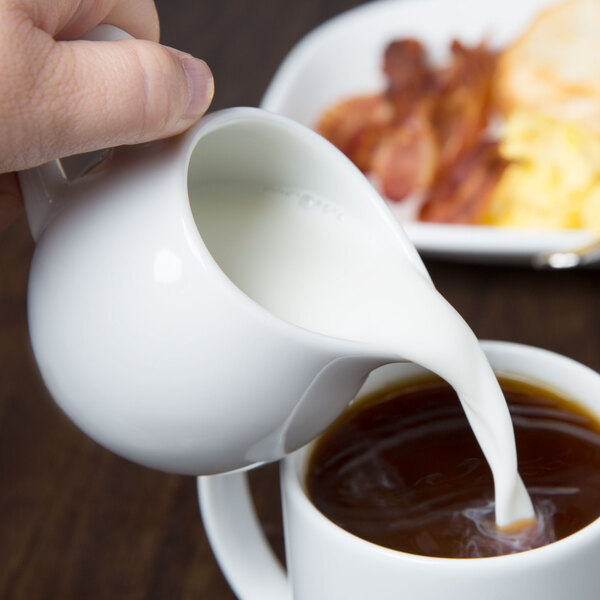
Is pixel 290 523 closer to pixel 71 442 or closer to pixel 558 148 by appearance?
pixel 71 442

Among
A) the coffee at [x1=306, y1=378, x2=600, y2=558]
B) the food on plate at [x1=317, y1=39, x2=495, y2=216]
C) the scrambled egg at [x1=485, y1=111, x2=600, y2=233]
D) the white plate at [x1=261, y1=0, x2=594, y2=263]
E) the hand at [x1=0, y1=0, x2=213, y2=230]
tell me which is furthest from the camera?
the white plate at [x1=261, y1=0, x2=594, y2=263]

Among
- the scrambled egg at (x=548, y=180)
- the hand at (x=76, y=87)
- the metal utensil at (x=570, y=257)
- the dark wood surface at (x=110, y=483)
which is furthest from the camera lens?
the scrambled egg at (x=548, y=180)

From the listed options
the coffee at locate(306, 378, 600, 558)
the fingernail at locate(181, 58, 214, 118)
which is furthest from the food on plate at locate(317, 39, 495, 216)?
the fingernail at locate(181, 58, 214, 118)

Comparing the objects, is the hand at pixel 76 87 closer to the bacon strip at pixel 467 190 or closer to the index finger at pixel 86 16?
the index finger at pixel 86 16

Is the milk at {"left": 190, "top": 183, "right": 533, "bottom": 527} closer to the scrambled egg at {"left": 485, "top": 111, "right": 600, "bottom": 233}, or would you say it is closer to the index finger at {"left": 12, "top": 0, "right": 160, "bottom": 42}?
the index finger at {"left": 12, "top": 0, "right": 160, "bottom": 42}

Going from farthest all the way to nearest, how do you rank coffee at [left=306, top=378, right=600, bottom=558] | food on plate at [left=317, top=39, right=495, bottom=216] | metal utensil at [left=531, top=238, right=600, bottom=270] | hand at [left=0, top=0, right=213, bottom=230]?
1. food on plate at [left=317, top=39, right=495, bottom=216]
2. metal utensil at [left=531, top=238, right=600, bottom=270]
3. coffee at [left=306, top=378, right=600, bottom=558]
4. hand at [left=0, top=0, right=213, bottom=230]

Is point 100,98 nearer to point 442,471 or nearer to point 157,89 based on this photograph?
point 157,89

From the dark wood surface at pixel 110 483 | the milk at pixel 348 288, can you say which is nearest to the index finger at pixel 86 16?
the milk at pixel 348 288
